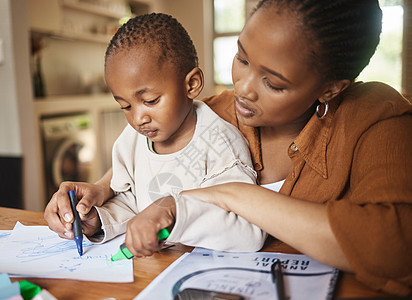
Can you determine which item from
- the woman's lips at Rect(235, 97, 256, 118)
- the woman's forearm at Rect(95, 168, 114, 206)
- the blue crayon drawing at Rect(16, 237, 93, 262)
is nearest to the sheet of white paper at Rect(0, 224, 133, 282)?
the blue crayon drawing at Rect(16, 237, 93, 262)

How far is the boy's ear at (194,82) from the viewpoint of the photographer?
89 cm

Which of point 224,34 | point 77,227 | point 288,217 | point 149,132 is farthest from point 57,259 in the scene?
point 224,34

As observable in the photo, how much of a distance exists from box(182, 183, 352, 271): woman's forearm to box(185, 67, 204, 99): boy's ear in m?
0.29

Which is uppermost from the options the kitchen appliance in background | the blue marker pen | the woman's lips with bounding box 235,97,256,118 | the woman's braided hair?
the woman's braided hair

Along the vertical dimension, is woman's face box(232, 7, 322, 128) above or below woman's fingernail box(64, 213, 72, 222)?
above

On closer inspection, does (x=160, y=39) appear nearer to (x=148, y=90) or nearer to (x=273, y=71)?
(x=148, y=90)

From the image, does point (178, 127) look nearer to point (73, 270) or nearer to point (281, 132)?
point (281, 132)

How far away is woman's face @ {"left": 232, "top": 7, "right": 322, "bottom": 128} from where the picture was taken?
655mm

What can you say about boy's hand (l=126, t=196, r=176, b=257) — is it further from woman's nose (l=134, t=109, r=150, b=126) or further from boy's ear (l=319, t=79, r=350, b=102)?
boy's ear (l=319, t=79, r=350, b=102)

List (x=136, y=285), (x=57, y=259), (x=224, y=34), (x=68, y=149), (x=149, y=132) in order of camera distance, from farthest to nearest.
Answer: (x=224, y=34) → (x=68, y=149) → (x=149, y=132) → (x=57, y=259) → (x=136, y=285)

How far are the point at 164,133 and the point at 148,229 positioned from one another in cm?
29

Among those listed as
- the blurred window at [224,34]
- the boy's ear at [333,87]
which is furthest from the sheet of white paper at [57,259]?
the blurred window at [224,34]

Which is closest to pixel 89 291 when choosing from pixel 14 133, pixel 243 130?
pixel 243 130

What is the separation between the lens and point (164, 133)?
878mm
